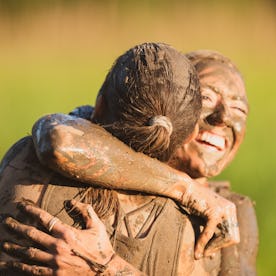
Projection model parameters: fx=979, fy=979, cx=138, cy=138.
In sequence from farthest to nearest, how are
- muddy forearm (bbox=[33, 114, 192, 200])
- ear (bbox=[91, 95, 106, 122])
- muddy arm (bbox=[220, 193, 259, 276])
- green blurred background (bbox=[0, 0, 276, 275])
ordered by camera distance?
1. green blurred background (bbox=[0, 0, 276, 275])
2. muddy arm (bbox=[220, 193, 259, 276])
3. ear (bbox=[91, 95, 106, 122])
4. muddy forearm (bbox=[33, 114, 192, 200])

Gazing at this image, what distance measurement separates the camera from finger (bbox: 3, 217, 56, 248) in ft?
10.1

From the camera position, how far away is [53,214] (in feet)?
10.2

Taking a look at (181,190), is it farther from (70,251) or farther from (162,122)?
(70,251)

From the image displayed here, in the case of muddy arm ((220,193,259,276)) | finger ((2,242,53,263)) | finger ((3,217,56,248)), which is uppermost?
finger ((3,217,56,248))

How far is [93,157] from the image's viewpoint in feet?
10.0

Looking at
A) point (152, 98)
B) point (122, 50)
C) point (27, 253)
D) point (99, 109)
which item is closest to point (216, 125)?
point (99, 109)

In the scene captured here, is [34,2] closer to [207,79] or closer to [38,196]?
[207,79]

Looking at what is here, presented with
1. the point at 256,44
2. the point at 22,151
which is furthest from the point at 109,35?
the point at 22,151

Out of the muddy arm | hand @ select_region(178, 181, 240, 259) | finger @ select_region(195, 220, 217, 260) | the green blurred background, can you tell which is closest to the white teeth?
the muddy arm

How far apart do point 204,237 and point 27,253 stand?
23.8 inches

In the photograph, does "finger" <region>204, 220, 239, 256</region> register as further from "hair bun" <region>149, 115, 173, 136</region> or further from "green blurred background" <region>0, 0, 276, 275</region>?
"green blurred background" <region>0, 0, 276, 275</region>

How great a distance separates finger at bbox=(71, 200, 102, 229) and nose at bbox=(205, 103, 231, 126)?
0.92 metres

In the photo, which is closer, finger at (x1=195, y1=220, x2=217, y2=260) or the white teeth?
finger at (x1=195, y1=220, x2=217, y2=260)

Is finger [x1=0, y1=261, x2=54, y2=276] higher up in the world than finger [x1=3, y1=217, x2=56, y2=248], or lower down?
lower down
